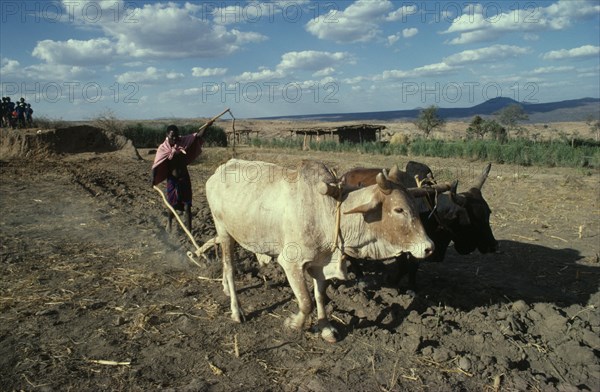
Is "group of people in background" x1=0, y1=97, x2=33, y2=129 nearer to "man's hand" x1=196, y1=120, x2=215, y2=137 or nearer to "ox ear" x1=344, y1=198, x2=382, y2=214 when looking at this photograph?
"man's hand" x1=196, y1=120, x2=215, y2=137

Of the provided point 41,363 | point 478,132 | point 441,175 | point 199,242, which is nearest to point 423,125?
point 478,132

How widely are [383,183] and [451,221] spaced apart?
253cm

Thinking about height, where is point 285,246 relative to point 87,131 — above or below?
below

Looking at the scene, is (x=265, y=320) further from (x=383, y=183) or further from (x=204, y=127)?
(x=204, y=127)

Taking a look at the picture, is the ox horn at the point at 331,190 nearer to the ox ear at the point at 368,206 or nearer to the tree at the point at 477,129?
the ox ear at the point at 368,206

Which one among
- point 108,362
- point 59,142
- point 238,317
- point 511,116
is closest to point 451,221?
point 238,317

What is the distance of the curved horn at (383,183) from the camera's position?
406 cm

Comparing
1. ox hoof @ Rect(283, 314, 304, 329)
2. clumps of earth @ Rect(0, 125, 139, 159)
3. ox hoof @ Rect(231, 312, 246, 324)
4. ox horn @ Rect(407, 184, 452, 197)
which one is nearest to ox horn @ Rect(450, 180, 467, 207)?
ox horn @ Rect(407, 184, 452, 197)

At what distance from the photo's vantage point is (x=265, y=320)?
5.17m

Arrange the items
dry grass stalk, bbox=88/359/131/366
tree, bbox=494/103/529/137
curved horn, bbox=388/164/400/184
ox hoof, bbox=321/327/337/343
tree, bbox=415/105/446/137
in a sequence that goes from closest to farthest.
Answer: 1. dry grass stalk, bbox=88/359/131/366
2. curved horn, bbox=388/164/400/184
3. ox hoof, bbox=321/327/337/343
4. tree, bbox=415/105/446/137
5. tree, bbox=494/103/529/137

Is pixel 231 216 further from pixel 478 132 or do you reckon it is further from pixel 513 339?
pixel 478 132

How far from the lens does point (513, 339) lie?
4.71m

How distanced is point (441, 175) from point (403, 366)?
602 inches

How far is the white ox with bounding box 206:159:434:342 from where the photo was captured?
13.6 ft
